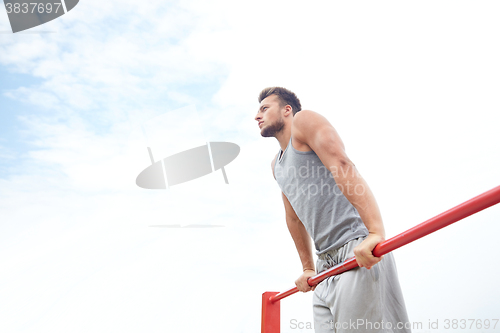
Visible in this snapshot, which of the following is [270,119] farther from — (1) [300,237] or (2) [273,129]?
(1) [300,237]

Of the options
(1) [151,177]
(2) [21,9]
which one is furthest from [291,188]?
(2) [21,9]

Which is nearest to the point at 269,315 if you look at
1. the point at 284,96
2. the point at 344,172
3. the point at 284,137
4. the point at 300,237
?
the point at 300,237

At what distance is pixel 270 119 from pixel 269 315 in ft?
3.91

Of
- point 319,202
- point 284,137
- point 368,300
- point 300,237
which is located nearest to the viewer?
point 368,300

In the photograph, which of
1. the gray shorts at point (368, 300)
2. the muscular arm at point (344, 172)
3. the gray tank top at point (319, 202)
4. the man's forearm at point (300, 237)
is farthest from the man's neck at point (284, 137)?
the gray shorts at point (368, 300)

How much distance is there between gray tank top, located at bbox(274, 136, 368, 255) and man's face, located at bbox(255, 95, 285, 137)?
25cm

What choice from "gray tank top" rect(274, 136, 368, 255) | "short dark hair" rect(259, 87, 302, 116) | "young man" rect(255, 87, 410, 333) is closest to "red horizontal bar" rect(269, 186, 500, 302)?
"young man" rect(255, 87, 410, 333)

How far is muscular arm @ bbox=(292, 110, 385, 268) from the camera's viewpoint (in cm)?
112

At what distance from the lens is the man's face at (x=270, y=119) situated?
1894 millimetres

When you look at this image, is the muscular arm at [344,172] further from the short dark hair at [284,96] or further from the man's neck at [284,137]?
the short dark hair at [284,96]

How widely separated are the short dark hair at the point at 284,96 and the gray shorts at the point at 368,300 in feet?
3.11

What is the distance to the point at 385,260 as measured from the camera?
1308 millimetres

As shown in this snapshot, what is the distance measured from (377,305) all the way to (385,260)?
0.59ft

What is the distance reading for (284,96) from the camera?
6.62 feet
